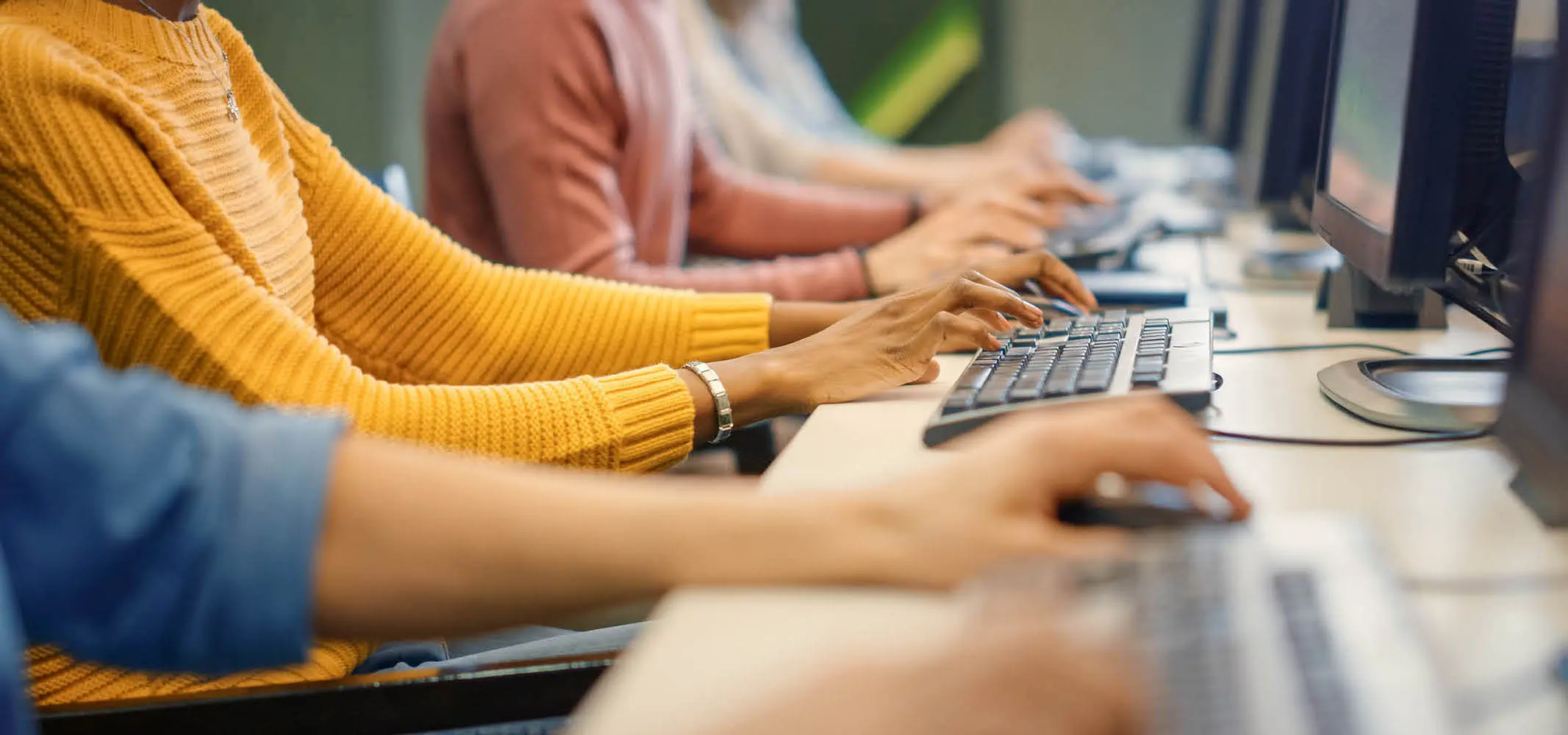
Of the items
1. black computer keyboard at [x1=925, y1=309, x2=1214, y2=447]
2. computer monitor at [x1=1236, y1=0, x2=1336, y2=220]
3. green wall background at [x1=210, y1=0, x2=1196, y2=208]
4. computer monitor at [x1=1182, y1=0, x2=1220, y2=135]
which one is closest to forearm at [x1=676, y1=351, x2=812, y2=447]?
black computer keyboard at [x1=925, y1=309, x2=1214, y2=447]

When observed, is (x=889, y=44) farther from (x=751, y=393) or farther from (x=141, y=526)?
(x=141, y=526)

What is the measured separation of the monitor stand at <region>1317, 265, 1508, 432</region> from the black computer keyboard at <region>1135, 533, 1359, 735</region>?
0.28m

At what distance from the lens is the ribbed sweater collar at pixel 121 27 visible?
0.83 m

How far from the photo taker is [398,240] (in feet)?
3.80

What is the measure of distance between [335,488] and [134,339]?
338 millimetres

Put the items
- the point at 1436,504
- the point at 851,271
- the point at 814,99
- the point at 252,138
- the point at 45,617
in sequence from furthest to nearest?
the point at 814,99
the point at 851,271
the point at 252,138
the point at 1436,504
the point at 45,617

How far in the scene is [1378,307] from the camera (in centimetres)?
112

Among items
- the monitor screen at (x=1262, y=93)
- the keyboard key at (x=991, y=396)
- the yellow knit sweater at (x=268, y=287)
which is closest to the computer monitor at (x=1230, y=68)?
the monitor screen at (x=1262, y=93)

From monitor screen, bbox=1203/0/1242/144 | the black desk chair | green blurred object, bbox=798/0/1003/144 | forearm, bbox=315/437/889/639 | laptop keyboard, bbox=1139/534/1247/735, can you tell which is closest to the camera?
laptop keyboard, bbox=1139/534/1247/735

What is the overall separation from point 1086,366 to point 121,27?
68 centimetres

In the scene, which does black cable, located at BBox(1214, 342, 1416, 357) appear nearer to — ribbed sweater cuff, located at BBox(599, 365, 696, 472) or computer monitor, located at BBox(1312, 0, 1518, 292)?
computer monitor, located at BBox(1312, 0, 1518, 292)

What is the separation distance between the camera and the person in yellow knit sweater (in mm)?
749

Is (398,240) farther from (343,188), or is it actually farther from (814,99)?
(814,99)

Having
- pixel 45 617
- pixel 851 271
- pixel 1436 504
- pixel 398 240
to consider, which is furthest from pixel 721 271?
pixel 45 617
